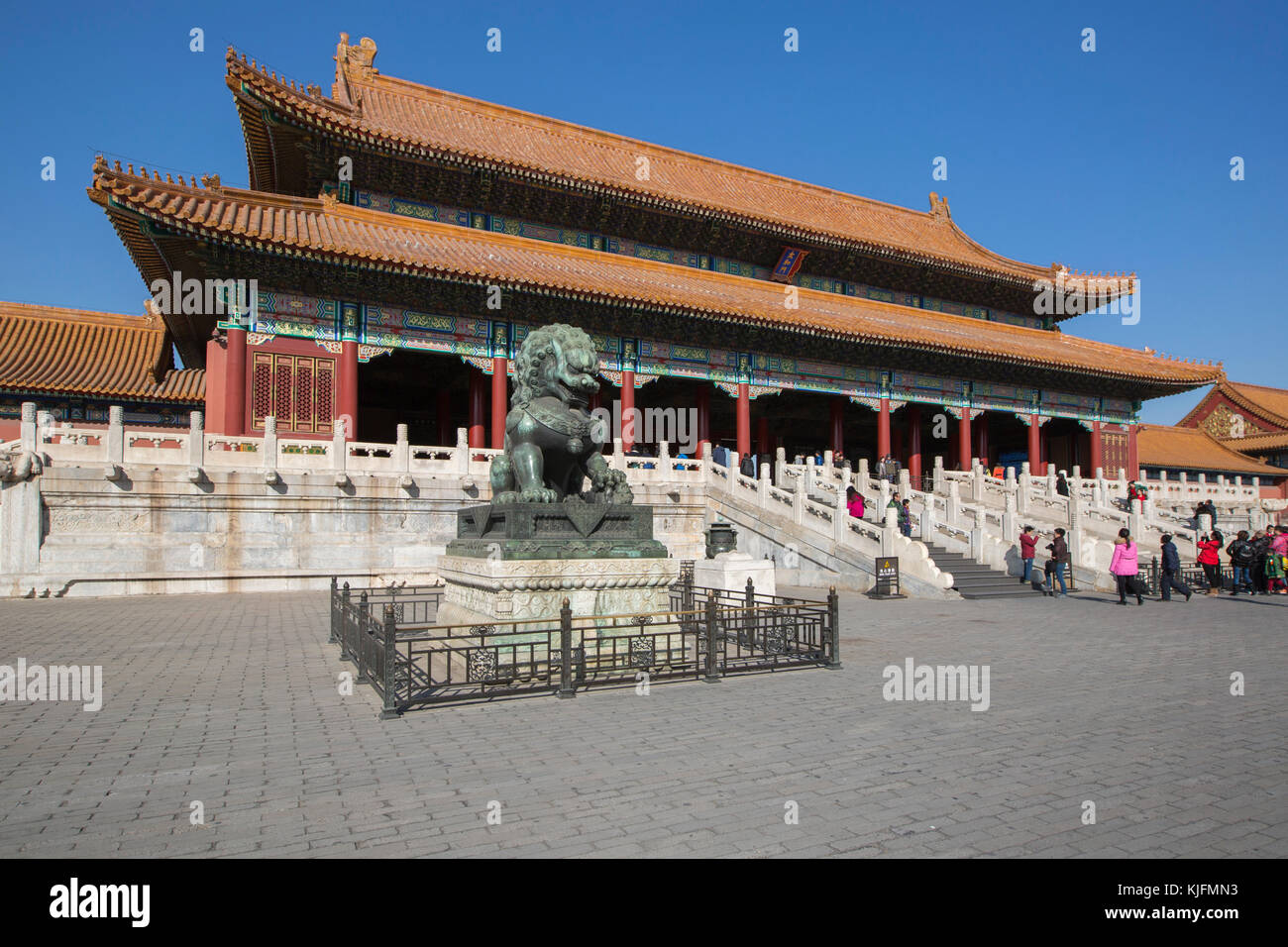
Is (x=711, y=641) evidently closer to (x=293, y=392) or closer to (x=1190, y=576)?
(x=293, y=392)

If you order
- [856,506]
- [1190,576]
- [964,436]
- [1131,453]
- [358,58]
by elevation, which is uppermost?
[358,58]

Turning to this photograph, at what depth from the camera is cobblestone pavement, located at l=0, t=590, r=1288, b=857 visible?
136 inches

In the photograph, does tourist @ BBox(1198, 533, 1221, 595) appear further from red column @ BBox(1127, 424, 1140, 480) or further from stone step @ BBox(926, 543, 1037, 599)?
red column @ BBox(1127, 424, 1140, 480)

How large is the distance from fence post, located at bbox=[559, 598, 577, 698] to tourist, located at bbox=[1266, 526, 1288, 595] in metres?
15.6

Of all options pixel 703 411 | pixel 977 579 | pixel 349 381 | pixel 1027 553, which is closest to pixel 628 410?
pixel 703 411

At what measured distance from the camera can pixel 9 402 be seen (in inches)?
818

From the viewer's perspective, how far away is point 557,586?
7.37 metres

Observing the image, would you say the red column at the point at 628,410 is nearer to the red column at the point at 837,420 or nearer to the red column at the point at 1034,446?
the red column at the point at 837,420

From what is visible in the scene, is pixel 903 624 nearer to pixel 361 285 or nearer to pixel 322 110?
pixel 361 285

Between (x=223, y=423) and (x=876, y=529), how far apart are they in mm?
13575

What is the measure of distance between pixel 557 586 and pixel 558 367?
2292 millimetres

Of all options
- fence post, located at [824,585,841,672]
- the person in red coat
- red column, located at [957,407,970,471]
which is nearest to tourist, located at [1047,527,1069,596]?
the person in red coat

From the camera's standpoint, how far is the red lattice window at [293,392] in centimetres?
1697
